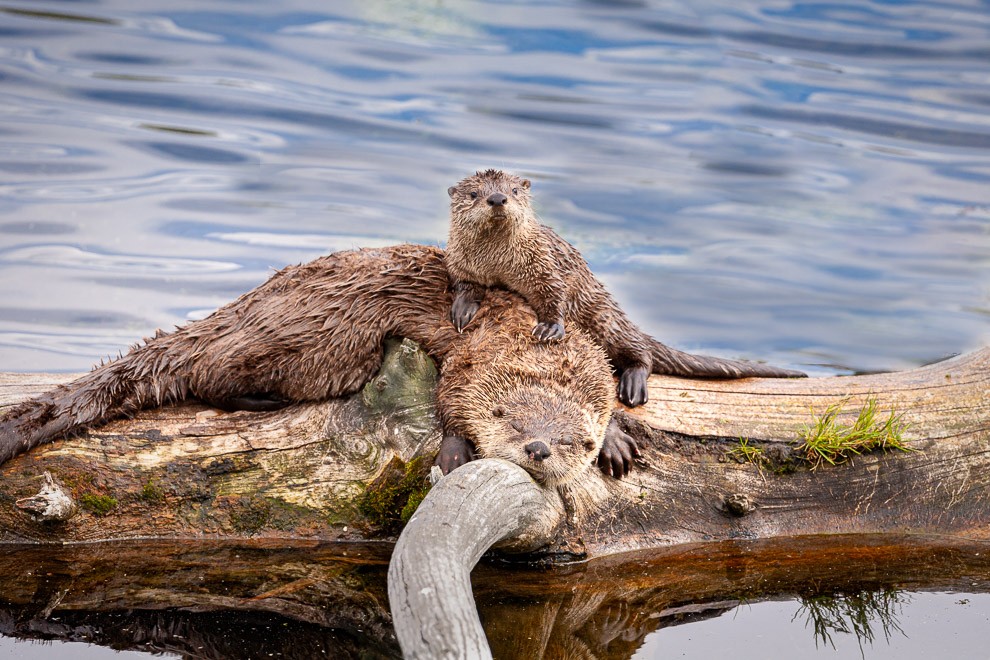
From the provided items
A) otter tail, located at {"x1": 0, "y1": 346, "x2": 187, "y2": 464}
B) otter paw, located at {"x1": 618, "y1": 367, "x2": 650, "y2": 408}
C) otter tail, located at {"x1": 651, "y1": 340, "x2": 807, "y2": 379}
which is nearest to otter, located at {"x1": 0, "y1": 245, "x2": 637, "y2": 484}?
otter tail, located at {"x1": 0, "y1": 346, "x2": 187, "y2": 464}

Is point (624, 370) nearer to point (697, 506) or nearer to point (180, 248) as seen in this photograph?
point (697, 506)

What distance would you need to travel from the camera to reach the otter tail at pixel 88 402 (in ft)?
14.2

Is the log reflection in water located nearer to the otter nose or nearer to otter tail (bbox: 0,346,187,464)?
otter tail (bbox: 0,346,187,464)

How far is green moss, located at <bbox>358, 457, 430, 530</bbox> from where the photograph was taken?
14.5ft

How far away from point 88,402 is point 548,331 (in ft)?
6.01

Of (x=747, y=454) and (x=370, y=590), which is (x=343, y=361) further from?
(x=747, y=454)

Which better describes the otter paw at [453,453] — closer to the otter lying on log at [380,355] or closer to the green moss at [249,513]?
the otter lying on log at [380,355]

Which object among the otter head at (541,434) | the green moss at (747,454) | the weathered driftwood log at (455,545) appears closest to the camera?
the weathered driftwood log at (455,545)

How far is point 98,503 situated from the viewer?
4.36 m

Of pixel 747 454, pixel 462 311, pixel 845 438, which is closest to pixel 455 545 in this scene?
pixel 462 311

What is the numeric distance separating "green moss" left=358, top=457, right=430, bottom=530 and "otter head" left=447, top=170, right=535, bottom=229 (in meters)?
0.99

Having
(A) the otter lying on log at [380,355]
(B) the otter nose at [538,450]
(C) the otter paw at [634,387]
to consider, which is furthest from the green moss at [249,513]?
(C) the otter paw at [634,387]

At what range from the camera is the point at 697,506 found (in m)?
4.53

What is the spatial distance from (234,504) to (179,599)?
0.44 m
